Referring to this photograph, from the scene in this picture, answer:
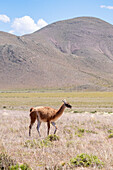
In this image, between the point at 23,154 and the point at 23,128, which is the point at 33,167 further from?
the point at 23,128

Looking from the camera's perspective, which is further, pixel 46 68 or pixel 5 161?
pixel 46 68

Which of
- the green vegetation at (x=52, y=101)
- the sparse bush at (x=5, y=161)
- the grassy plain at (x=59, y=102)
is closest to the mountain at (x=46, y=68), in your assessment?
the green vegetation at (x=52, y=101)

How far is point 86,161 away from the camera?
5.54 meters

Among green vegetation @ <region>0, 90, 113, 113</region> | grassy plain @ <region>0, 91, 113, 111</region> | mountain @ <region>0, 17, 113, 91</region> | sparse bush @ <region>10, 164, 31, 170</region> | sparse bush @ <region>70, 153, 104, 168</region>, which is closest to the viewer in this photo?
sparse bush @ <region>10, 164, 31, 170</region>

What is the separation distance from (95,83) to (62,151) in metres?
99.4

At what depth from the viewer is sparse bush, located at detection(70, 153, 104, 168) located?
540 cm

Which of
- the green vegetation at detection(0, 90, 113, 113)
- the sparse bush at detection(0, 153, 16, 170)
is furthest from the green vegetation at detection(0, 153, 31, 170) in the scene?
the green vegetation at detection(0, 90, 113, 113)

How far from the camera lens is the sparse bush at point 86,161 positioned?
5.40 meters

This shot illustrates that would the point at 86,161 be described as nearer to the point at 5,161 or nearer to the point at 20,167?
the point at 20,167

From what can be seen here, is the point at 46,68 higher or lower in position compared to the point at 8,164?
higher

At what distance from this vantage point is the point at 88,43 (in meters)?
186

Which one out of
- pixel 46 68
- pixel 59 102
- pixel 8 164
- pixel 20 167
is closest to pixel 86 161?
pixel 20 167

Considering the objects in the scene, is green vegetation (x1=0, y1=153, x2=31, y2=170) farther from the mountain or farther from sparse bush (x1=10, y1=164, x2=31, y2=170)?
Result: the mountain

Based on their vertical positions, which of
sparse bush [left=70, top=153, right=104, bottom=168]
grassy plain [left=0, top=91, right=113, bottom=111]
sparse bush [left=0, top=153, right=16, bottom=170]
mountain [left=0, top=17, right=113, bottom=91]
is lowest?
grassy plain [left=0, top=91, right=113, bottom=111]
